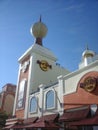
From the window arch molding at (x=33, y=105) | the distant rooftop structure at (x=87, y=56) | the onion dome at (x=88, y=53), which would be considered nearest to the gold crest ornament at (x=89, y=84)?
the window arch molding at (x=33, y=105)

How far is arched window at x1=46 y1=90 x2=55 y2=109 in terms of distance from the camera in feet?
60.9

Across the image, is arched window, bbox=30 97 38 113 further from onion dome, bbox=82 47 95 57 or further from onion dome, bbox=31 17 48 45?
onion dome, bbox=31 17 48 45

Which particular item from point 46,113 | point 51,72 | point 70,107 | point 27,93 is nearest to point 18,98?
point 27,93

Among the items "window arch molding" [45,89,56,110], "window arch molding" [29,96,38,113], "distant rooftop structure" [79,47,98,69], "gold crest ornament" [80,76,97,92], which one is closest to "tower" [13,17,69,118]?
"window arch molding" [29,96,38,113]

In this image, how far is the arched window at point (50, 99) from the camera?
18.6 meters

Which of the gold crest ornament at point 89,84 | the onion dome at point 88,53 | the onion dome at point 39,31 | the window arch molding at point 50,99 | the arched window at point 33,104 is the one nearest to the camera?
the gold crest ornament at point 89,84

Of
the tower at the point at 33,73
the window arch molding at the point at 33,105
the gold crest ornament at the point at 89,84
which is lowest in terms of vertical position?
the window arch molding at the point at 33,105

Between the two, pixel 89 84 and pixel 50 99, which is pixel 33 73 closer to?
pixel 50 99

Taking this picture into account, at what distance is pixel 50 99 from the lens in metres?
19.2

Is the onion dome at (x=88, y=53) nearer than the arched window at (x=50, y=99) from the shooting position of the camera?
No

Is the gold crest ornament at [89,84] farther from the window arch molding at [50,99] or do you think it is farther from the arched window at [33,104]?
the arched window at [33,104]

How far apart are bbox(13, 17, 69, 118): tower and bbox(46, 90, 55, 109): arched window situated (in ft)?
16.2

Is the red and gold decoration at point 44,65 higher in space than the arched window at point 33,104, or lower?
higher

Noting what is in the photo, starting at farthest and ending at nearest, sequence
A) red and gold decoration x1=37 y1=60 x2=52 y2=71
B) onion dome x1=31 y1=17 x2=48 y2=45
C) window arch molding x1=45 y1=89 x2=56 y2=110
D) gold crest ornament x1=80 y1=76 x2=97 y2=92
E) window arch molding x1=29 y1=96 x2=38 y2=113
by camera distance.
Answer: onion dome x1=31 y1=17 x2=48 y2=45
red and gold decoration x1=37 y1=60 x2=52 y2=71
window arch molding x1=29 y1=96 x2=38 y2=113
window arch molding x1=45 y1=89 x2=56 y2=110
gold crest ornament x1=80 y1=76 x2=97 y2=92
